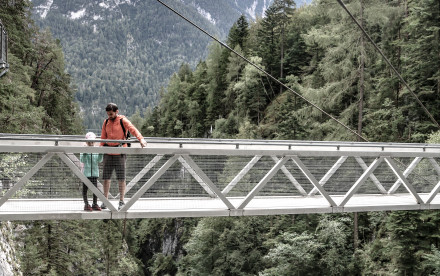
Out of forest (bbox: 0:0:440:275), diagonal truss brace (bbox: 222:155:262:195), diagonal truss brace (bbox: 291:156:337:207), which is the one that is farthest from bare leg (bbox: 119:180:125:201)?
forest (bbox: 0:0:440:275)

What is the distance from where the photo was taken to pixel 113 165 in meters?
6.24

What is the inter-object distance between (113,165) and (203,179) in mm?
1460

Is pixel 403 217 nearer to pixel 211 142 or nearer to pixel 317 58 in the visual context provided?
pixel 211 142

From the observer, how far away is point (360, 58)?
18.8 m

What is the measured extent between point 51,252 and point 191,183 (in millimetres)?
14486

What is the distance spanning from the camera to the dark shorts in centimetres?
621

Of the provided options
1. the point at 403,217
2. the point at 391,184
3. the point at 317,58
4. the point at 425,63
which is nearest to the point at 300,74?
the point at 317,58

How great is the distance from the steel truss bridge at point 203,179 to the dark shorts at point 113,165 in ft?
0.82

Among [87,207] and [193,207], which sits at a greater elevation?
[87,207]

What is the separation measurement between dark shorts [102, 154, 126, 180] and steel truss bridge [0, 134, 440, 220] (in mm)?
250

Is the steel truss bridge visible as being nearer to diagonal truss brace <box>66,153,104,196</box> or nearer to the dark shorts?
diagonal truss brace <box>66,153,104,196</box>

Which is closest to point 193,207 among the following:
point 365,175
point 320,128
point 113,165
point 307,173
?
point 113,165

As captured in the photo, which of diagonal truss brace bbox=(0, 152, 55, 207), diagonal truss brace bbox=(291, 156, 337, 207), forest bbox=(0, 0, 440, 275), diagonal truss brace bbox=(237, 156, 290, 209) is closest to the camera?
diagonal truss brace bbox=(0, 152, 55, 207)

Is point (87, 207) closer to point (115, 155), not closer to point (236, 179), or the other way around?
point (115, 155)
